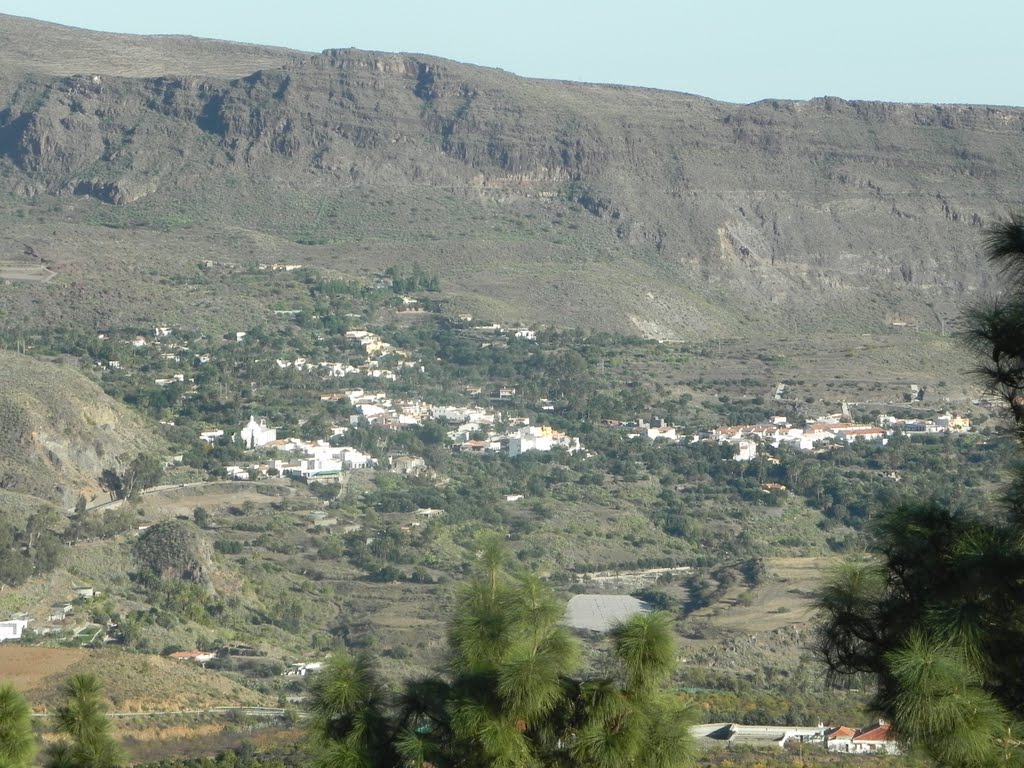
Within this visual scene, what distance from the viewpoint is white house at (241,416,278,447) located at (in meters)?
56.4

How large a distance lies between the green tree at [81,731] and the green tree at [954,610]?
3.74 meters

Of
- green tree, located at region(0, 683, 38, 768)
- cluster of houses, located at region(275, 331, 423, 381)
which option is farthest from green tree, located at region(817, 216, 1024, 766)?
cluster of houses, located at region(275, 331, 423, 381)

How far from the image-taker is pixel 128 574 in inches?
1566

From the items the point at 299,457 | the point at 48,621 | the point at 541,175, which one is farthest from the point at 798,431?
the point at 541,175

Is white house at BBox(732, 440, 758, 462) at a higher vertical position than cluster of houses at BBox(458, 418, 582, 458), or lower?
higher

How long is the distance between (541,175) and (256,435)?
41.2 metres

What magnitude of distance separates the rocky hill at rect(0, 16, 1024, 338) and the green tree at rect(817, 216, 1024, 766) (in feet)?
241

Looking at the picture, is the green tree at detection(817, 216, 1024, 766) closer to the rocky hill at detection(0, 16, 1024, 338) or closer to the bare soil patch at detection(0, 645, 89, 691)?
the bare soil patch at detection(0, 645, 89, 691)

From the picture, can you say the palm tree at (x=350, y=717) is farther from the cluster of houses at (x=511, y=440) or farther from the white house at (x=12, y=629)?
the cluster of houses at (x=511, y=440)

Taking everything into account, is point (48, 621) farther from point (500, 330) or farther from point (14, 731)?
point (500, 330)

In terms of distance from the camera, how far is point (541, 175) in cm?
9525

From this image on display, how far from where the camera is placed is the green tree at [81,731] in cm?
1009

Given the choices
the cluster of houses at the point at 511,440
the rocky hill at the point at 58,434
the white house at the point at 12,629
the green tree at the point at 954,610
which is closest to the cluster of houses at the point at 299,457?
the rocky hill at the point at 58,434

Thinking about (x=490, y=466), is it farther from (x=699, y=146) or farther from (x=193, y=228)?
(x=699, y=146)
